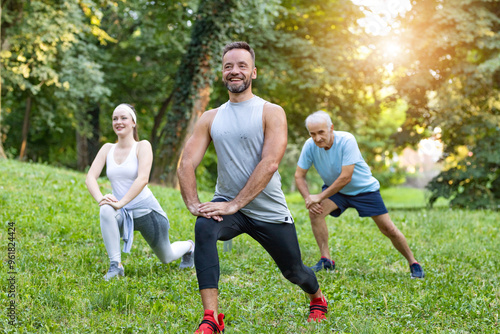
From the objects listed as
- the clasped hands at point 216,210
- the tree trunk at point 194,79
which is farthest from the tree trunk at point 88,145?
the clasped hands at point 216,210

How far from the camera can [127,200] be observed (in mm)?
5195

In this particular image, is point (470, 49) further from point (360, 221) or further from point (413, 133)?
point (360, 221)

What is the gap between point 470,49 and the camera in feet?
49.4

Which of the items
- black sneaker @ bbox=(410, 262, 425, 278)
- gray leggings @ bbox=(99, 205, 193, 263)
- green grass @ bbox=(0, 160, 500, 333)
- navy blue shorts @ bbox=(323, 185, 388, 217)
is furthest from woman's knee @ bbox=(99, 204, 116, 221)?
black sneaker @ bbox=(410, 262, 425, 278)

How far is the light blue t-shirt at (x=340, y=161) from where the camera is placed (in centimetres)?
587

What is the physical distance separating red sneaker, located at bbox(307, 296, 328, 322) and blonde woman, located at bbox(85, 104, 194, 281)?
1.92 metres

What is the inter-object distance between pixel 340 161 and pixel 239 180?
2485mm

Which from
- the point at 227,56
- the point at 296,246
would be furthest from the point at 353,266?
the point at 227,56

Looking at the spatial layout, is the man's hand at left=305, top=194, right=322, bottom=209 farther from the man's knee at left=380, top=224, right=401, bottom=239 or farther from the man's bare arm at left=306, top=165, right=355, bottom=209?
the man's knee at left=380, top=224, right=401, bottom=239

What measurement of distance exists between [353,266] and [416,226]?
4.15m

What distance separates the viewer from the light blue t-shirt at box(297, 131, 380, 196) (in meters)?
5.87

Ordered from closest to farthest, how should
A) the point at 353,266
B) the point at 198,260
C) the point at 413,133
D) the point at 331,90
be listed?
the point at 198,260 → the point at 353,266 → the point at 413,133 → the point at 331,90

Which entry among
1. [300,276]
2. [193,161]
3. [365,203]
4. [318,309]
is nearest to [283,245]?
[300,276]

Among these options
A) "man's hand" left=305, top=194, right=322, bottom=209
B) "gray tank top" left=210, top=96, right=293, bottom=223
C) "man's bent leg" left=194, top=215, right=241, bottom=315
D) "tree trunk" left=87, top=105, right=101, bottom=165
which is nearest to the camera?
"man's bent leg" left=194, top=215, right=241, bottom=315
